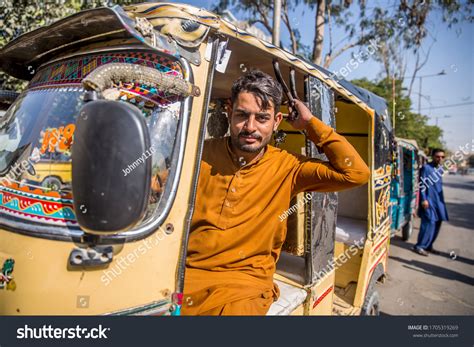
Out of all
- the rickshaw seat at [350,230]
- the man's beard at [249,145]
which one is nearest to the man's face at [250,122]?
the man's beard at [249,145]

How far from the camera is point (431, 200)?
6793 millimetres

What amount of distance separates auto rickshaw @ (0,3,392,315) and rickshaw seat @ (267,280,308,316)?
2 centimetres

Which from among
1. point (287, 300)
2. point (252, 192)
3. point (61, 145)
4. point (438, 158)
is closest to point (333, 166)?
point (252, 192)

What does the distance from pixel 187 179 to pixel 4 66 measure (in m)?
1.75

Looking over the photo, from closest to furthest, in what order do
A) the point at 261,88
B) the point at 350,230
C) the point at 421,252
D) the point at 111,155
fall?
the point at 111,155
the point at 261,88
the point at 350,230
the point at 421,252

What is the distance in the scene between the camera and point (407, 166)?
8.63 meters

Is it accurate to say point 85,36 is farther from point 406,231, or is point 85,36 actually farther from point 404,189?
point 406,231

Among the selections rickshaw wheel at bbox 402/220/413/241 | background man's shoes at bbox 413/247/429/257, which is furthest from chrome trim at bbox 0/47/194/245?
rickshaw wheel at bbox 402/220/413/241

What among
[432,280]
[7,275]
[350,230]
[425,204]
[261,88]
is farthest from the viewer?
[425,204]

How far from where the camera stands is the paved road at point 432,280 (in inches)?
172

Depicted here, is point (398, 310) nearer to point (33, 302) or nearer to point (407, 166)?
point (33, 302)

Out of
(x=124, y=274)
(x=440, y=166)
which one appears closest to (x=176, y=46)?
(x=124, y=274)

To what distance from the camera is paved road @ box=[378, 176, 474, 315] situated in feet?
14.3

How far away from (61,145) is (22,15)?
586cm
